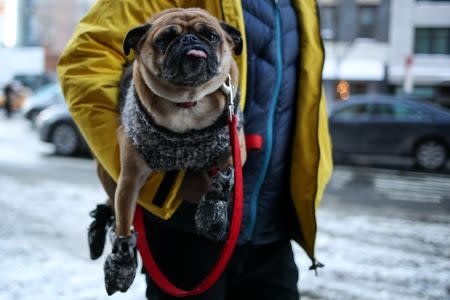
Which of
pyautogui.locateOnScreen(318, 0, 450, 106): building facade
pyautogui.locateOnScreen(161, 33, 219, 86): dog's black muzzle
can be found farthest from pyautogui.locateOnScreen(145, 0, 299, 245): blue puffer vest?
pyautogui.locateOnScreen(318, 0, 450, 106): building facade

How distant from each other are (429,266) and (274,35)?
142 inches

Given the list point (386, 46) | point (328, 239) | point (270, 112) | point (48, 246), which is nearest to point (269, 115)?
point (270, 112)

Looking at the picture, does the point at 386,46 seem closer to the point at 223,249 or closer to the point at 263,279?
the point at 263,279

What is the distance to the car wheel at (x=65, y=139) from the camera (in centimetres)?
1220

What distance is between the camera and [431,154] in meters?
12.0

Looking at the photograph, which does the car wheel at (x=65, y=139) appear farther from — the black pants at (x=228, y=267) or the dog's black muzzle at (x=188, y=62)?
the dog's black muzzle at (x=188, y=62)

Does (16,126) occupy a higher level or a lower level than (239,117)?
lower

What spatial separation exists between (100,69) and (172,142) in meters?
0.40

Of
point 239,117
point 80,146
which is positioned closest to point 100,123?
point 239,117

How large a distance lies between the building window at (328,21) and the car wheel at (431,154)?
16917 mm

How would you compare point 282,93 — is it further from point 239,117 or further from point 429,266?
point 429,266

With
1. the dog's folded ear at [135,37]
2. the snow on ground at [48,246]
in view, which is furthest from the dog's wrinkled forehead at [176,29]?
the snow on ground at [48,246]

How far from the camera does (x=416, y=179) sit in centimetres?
1091

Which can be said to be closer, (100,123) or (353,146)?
(100,123)
